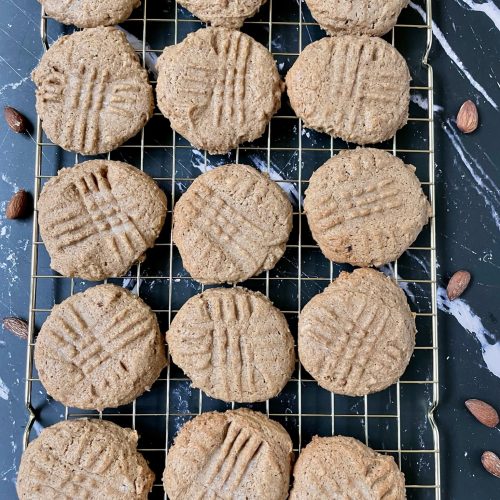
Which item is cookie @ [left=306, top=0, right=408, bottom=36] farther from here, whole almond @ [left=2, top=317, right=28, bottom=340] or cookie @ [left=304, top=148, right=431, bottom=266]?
whole almond @ [left=2, top=317, right=28, bottom=340]

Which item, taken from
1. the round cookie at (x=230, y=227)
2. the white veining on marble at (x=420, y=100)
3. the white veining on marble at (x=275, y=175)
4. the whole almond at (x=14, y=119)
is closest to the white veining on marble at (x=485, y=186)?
the white veining on marble at (x=420, y=100)

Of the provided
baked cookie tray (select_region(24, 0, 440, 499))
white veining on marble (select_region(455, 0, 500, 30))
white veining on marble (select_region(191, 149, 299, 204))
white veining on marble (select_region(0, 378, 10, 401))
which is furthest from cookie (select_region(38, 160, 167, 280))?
white veining on marble (select_region(455, 0, 500, 30))

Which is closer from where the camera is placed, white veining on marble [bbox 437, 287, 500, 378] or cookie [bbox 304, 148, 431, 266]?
cookie [bbox 304, 148, 431, 266]

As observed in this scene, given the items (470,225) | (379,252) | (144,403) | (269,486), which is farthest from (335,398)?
(470,225)

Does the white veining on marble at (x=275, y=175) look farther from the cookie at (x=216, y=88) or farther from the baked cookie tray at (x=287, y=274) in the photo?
the cookie at (x=216, y=88)

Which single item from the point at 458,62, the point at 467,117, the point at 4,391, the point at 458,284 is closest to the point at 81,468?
the point at 4,391

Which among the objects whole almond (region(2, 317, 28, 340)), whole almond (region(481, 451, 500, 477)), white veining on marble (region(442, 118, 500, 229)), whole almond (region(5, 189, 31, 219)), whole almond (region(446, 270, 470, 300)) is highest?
white veining on marble (region(442, 118, 500, 229))
